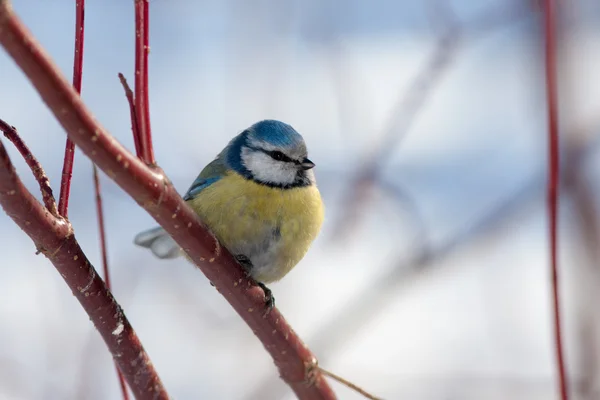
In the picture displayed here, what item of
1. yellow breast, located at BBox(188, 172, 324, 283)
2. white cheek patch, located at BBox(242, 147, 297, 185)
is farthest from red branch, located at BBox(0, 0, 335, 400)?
white cheek patch, located at BBox(242, 147, 297, 185)

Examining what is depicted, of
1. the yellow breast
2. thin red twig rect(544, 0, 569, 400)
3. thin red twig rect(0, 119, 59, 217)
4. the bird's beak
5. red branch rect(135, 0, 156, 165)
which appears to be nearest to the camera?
thin red twig rect(544, 0, 569, 400)

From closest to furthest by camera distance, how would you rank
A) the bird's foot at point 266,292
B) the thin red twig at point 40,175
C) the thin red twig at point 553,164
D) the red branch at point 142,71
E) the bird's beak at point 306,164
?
the thin red twig at point 553,164, the red branch at point 142,71, the thin red twig at point 40,175, the bird's foot at point 266,292, the bird's beak at point 306,164

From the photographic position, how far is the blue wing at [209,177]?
86.8 inches

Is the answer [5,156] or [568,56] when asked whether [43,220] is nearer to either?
[5,156]

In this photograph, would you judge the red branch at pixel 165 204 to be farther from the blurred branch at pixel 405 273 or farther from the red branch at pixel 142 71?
the blurred branch at pixel 405 273

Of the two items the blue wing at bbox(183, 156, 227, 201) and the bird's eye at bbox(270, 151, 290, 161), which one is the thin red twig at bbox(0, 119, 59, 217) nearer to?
the blue wing at bbox(183, 156, 227, 201)

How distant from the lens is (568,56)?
242cm

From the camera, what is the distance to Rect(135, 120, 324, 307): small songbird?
203 centimetres

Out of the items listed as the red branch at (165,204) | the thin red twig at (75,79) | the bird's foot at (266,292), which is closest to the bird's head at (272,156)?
the bird's foot at (266,292)

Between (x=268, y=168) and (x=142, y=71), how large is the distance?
131cm

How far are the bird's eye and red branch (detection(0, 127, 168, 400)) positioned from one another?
1094 mm

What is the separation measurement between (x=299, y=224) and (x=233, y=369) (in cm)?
229

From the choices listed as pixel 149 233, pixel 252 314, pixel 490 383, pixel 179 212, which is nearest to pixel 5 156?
pixel 179 212

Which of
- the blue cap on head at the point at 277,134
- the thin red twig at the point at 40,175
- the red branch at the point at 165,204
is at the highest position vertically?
the blue cap on head at the point at 277,134
